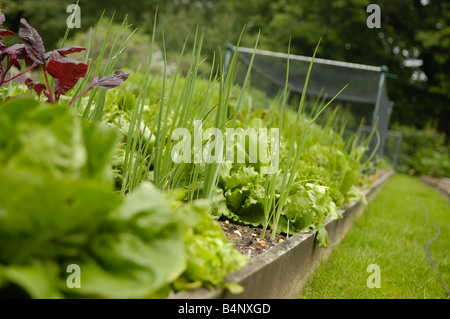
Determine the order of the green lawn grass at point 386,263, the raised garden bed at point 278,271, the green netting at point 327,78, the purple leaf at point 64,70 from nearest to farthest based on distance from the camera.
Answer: the raised garden bed at point 278,271
the purple leaf at point 64,70
the green lawn grass at point 386,263
the green netting at point 327,78

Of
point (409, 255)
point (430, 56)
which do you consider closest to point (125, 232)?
point (409, 255)

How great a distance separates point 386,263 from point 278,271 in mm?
1178

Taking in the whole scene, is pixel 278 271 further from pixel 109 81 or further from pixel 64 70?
pixel 64 70

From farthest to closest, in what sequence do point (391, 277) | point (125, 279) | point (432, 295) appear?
point (391, 277) → point (432, 295) → point (125, 279)

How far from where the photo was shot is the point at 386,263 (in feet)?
6.75

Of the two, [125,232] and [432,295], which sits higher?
[125,232]

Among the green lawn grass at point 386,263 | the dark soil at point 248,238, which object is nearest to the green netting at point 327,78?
the green lawn grass at point 386,263

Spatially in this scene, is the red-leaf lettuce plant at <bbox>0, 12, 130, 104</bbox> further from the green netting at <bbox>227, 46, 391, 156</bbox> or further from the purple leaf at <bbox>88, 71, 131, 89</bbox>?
the green netting at <bbox>227, 46, 391, 156</bbox>

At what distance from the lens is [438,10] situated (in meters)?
15.9

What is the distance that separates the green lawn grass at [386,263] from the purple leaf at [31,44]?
1235 millimetres

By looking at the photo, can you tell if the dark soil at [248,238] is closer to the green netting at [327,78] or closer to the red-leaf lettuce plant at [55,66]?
the red-leaf lettuce plant at [55,66]

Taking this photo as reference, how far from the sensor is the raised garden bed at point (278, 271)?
2.93 ft

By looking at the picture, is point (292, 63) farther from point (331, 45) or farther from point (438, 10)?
point (438, 10)
